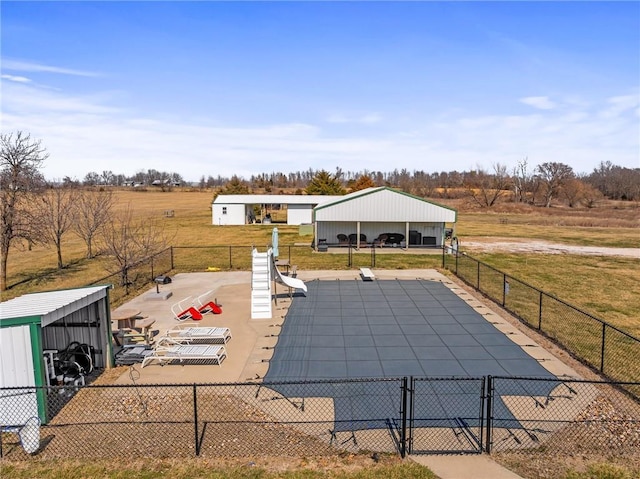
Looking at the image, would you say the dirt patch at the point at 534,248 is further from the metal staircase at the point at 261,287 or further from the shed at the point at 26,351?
the shed at the point at 26,351

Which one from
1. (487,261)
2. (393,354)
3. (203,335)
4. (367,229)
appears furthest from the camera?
(367,229)

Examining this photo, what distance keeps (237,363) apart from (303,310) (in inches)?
195

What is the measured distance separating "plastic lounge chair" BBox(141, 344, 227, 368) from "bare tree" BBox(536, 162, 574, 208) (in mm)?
82482

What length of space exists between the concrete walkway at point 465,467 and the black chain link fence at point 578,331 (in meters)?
2.76

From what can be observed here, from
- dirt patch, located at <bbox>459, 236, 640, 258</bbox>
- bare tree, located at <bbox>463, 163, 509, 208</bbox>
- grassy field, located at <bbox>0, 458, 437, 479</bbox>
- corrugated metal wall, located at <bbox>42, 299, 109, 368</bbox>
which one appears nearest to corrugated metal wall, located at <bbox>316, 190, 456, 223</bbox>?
dirt patch, located at <bbox>459, 236, 640, 258</bbox>

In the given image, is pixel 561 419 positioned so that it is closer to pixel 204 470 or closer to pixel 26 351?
pixel 204 470

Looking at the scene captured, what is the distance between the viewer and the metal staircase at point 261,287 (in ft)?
49.5

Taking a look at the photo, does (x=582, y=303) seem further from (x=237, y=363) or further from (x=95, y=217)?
(x=95, y=217)

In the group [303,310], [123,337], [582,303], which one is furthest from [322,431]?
[582,303]

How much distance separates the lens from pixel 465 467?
6867 millimetres

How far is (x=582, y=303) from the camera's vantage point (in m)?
17.7

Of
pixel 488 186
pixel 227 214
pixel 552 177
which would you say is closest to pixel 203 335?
pixel 227 214

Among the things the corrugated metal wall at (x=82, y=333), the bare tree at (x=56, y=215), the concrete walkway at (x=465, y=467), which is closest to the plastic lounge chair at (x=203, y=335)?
the corrugated metal wall at (x=82, y=333)

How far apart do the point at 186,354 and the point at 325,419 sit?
14.1 ft
